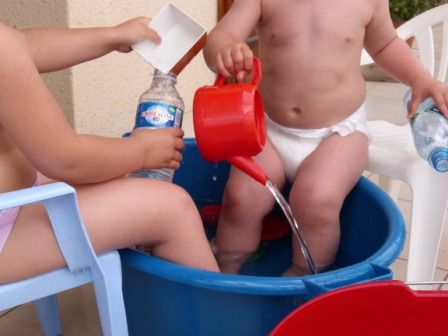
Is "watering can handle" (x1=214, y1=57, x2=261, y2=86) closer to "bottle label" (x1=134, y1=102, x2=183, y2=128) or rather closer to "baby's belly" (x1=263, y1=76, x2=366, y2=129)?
"bottle label" (x1=134, y1=102, x2=183, y2=128)

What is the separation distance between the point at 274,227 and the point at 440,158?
1.28 ft

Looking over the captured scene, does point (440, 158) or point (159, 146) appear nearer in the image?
point (159, 146)

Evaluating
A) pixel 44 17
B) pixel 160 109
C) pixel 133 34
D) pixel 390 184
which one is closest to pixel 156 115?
pixel 160 109

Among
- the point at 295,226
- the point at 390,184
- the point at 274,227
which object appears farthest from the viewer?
the point at 390,184

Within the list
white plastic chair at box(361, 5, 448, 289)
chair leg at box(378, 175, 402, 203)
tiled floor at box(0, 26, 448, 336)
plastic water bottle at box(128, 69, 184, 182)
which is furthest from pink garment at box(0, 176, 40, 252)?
chair leg at box(378, 175, 402, 203)

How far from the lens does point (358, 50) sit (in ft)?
3.76

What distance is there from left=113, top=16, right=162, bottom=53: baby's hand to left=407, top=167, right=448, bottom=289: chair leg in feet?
1.82

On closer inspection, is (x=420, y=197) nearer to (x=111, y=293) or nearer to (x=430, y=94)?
(x=430, y=94)

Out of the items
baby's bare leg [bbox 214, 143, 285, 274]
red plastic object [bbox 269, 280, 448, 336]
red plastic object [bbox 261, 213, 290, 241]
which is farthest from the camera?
red plastic object [bbox 261, 213, 290, 241]

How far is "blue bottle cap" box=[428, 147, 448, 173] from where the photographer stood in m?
0.97

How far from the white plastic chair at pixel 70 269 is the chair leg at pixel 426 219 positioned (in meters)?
0.60

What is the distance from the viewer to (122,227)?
2.54ft

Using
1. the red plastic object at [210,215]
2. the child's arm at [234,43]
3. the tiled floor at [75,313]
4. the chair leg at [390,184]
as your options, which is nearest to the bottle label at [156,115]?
the child's arm at [234,43]

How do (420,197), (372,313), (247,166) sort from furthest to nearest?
(420,197), (247,166), (372,313)
